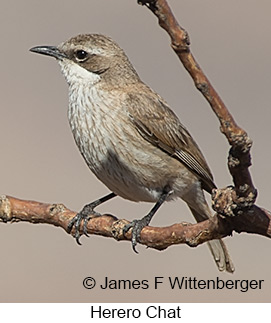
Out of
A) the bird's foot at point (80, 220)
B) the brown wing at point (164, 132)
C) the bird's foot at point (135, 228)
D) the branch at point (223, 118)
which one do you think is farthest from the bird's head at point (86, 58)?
the branch at point (223, 118)

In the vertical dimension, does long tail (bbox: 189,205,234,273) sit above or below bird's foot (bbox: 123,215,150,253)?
above

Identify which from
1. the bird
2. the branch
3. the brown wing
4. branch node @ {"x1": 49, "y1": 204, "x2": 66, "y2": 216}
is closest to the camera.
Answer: the branch

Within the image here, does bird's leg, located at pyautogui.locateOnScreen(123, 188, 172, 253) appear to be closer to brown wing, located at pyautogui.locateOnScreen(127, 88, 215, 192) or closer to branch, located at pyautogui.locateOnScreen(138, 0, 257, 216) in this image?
brown wing, located at pyautogui.locateOnScreen(127, 88, 215, 192)

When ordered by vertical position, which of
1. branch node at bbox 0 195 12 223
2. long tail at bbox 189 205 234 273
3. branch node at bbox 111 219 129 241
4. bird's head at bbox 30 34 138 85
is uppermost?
bird's head at bbox 30 34 138 85

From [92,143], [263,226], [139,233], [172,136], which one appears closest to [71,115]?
[92,143]

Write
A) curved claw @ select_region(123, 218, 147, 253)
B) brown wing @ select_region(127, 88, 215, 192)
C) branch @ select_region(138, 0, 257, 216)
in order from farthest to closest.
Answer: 1. brown wing @ select_region(127, 88, 215, 192)
2. curved claw @ select_region(123, 218, 147, 253)
3. branch @ select_region(138, 0, 257, 216)

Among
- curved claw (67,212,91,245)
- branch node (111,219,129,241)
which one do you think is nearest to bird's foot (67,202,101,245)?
curved claw (67,212,91,245)

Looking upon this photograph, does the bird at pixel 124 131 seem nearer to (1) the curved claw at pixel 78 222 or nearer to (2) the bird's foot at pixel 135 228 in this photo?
(1) the curved claw at pixel 78 222
